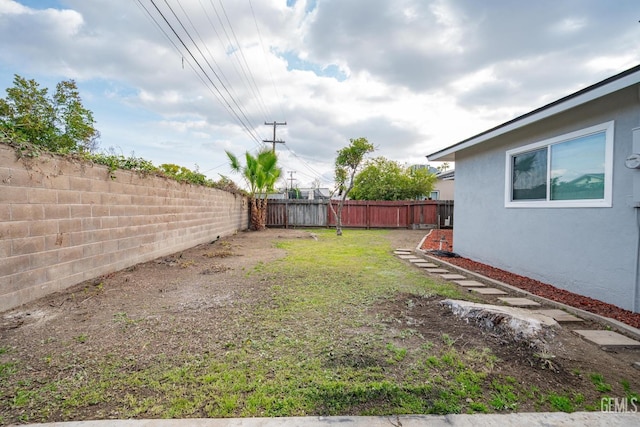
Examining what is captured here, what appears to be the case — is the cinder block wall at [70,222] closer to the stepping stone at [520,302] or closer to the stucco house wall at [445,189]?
the stepping stone at [520,302]

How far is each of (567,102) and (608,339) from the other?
3029 millimetres

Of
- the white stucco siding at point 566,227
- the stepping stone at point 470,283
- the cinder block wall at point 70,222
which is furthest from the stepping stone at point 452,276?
the cinder block wall at point 70,222

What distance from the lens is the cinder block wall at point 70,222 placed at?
3.04m

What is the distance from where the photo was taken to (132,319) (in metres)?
2.98

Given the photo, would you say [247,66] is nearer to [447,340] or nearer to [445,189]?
[447,340]

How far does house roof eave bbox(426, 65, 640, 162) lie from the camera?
9.86 feet

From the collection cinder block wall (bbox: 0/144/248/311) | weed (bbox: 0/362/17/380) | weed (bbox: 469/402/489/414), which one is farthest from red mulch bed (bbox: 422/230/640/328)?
cinder block wall (bbox: 0/144/248/311)

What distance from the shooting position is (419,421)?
5.11 feet

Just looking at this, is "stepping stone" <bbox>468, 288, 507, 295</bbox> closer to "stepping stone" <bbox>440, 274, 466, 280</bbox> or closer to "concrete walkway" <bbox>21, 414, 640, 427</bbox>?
"stepping stone" <bbox>440, 274, 466, 280</bbox>

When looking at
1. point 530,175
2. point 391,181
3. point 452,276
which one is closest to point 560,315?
point 452,276

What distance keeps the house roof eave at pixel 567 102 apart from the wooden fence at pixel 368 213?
9.29 meters

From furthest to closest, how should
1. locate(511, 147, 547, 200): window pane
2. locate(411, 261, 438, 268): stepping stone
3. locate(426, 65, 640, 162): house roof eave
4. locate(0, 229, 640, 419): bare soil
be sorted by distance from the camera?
locate(411, 261, 438, 268): stepping stone, locate(511, 147, 547, 200): window pane, locate(426, 65, 640, 162): house roof eave, locate(0, 229, 640, 419): bare soil

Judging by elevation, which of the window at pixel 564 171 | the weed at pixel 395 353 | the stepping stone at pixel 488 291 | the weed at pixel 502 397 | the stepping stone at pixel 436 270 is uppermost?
the window at pixel 564 171

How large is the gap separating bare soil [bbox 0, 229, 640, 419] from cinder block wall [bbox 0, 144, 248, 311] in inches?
11.4
